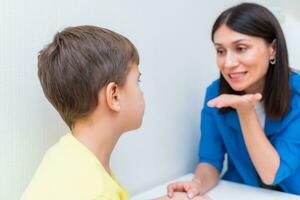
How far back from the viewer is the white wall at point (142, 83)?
2.45 feet

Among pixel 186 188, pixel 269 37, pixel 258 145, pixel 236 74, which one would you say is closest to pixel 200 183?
pixel 186 188

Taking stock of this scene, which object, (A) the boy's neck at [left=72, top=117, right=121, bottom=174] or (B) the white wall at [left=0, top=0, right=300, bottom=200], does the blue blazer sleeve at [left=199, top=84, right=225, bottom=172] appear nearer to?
(B) the white wall at [left=0, top=0, right=300, bottom=200]

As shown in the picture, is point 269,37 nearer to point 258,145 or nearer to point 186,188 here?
point 258,145

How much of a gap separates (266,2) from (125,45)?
104 cm

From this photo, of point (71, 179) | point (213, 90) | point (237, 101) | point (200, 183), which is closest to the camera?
point (71, 179)

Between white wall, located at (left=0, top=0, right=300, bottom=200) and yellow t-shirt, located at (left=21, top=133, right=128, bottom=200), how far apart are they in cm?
14

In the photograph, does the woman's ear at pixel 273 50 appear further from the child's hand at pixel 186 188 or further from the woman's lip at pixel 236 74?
the child's hand at pixel 186 188

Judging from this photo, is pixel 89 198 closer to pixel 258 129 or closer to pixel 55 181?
pixel 55 181

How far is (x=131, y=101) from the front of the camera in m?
0.74

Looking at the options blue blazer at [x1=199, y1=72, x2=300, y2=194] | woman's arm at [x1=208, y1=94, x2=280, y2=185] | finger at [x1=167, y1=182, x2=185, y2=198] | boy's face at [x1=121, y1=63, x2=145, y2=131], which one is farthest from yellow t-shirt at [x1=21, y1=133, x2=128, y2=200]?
blue blazer at [x1=199, y1=72, x2=300, y2=194]

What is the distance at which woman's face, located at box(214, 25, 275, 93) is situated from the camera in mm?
1010

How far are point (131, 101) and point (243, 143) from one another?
0.52 m

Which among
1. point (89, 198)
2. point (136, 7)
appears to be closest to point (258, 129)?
point (136, 7)

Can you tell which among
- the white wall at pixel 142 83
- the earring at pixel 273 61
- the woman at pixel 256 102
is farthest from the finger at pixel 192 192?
the earring at pixel 273 61
